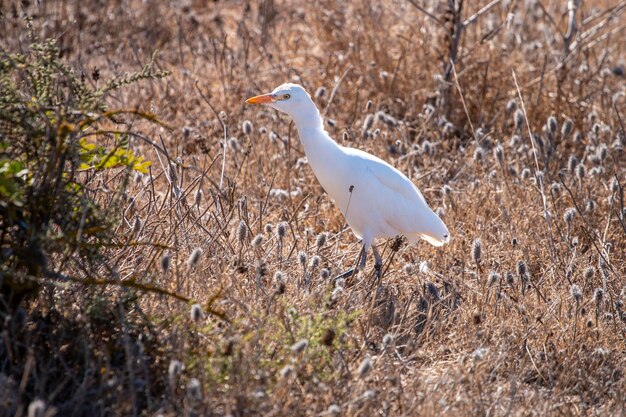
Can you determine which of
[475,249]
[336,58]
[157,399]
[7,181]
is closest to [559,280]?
[475,249]

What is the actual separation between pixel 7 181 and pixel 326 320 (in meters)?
1.26

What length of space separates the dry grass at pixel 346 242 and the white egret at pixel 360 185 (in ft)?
0.61

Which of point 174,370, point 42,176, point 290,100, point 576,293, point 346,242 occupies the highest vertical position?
point 42,176

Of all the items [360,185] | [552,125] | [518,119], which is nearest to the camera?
[360,185]

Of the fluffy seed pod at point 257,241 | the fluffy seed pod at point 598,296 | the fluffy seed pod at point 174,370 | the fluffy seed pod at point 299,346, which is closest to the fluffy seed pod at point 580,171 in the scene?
the fluffy seed pod at point 598,296

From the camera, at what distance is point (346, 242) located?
5598 millimetres

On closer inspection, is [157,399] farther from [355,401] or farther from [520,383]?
Answer: [520,383]

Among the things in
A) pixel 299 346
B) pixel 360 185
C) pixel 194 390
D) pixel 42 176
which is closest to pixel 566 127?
pixel 360 185

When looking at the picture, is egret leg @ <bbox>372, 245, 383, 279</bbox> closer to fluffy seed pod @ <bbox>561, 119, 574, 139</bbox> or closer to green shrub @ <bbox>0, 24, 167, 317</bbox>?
green shrub @ <bbox>0, 24, 167, 317</bbox>

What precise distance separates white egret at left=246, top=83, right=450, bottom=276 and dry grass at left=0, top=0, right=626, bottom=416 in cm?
18

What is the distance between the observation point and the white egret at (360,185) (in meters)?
4.88

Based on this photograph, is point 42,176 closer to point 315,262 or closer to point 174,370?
point 174,370

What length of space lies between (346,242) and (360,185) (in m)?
0.76

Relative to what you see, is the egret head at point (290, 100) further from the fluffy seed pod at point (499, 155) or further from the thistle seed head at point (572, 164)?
the thistle seed head at point (572, 164)
